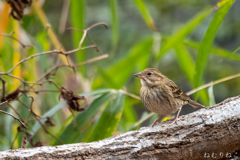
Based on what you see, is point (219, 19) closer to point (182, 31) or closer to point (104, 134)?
point (182, 31)

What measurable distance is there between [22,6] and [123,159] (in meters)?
2.09

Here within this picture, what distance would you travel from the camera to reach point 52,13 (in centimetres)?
1040

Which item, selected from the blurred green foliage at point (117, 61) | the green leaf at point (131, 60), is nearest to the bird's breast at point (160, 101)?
the blurred green foliage at point (117, 61)

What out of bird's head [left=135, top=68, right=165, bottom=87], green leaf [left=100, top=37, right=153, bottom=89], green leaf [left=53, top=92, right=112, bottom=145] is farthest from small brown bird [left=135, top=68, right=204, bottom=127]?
green leaf [left=100, top=37, right=153, bottom=89]

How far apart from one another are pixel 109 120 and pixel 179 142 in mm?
1204

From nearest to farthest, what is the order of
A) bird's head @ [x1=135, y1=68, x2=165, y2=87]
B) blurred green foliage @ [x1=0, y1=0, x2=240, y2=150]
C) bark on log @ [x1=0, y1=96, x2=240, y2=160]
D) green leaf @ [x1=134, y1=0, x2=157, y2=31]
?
bark on log @ [x1=0, y1=96, x2=240, y2=160], blurred green foliage @ [x1=0, y1=0, x2=240, y2=150], bird's head @ [x1=135, y1=68, x2=165, y2=87], green leaf @ [x1=134, y1=0, x2=157, y2=31]

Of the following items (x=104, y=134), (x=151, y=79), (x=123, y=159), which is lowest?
(x=123, y=159)

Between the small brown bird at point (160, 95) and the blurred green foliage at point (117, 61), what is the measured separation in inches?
9.1

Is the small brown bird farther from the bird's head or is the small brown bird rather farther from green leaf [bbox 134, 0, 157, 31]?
green leaf [bbox 134, 0, 157, 31]

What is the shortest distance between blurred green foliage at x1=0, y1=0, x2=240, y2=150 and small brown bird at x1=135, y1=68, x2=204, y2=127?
23 cm

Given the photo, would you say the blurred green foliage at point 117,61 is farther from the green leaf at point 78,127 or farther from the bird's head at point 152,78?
the bird's head at point 152,78

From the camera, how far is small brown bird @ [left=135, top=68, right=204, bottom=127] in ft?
10.4

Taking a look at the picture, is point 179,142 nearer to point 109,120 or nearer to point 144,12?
point 109,120

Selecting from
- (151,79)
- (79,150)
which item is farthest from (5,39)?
(79,150)
